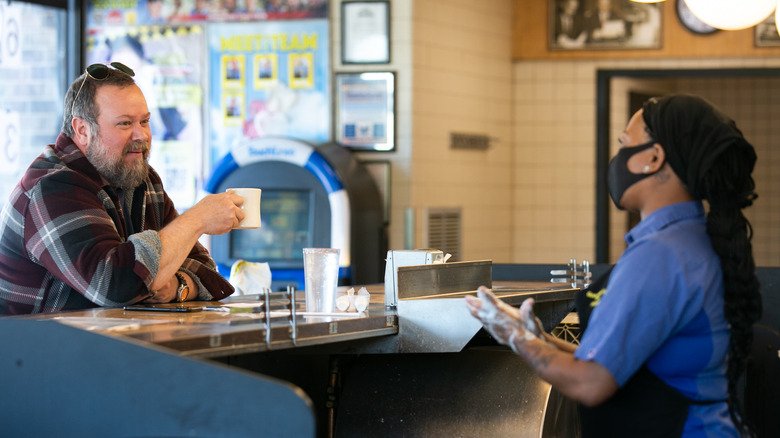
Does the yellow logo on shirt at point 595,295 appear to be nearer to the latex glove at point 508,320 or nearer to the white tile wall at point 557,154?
the latex glove at point 508,320

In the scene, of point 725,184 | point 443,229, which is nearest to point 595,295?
point 725,184

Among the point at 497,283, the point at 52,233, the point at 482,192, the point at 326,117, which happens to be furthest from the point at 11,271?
the point at 482,192

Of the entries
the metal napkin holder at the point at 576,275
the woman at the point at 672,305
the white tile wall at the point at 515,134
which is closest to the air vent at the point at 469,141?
the white tile wall at the point at 515,134

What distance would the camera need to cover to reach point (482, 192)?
6.20m

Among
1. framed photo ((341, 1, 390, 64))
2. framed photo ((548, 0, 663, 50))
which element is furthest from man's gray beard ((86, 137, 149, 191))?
framed photo ((548, 0, 663, 50))

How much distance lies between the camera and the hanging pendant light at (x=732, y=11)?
11.0 ft

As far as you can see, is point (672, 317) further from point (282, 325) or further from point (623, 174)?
point (282, 325)

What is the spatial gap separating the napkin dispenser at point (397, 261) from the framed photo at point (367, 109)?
2.91 meters

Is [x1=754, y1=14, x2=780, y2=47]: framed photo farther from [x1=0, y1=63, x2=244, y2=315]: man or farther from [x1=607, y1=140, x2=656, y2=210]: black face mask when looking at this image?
[x1=607, y1=140, x2=656, y2=210]: black face mask

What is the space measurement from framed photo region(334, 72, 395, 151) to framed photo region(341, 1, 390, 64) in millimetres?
95

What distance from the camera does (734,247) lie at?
1.78m

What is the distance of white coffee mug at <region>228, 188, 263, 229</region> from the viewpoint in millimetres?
2559

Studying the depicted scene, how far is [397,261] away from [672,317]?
999 mm

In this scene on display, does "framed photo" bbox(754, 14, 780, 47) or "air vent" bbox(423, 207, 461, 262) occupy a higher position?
"framed photo" bbox(754, 14, 780, 47)
